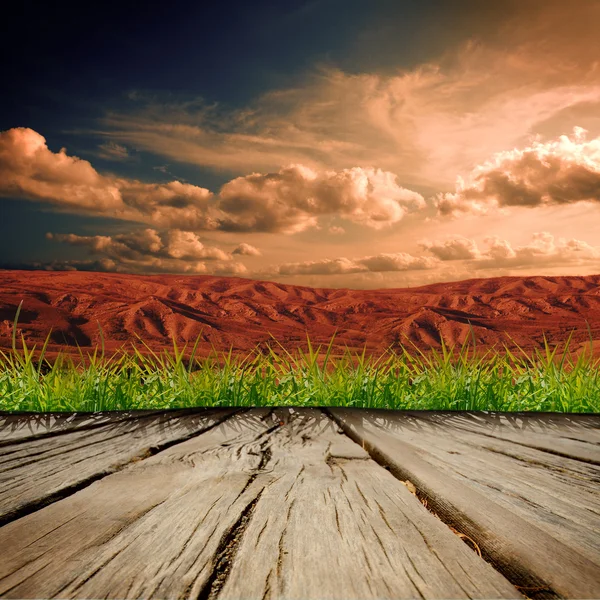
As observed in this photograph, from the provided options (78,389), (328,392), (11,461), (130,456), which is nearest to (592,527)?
(130,456)

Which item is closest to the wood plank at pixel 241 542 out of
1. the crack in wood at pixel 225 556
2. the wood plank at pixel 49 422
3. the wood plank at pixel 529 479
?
the crack in wood at pixel 225 556

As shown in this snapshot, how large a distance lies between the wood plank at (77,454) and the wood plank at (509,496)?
2.61 ft

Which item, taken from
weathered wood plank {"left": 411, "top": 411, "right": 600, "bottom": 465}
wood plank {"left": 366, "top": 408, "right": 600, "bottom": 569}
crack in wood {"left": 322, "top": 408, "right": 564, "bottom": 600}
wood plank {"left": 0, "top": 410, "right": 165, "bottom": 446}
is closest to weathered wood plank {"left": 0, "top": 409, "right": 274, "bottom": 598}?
crack in wood {"left": 322, "top": 408, "right": 564, "bottom": 600}

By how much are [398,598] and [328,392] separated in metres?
2.31

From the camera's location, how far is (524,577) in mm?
808

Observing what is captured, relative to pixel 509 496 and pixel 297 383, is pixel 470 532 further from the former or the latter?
pixel 297 383

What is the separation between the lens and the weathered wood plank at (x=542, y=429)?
1894mm

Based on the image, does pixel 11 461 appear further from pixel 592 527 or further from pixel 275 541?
pixel 592 527

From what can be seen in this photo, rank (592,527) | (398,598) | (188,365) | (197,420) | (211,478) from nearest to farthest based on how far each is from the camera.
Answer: (398,598)
(592,527)
(211,478)
(197,420)
(188,365)

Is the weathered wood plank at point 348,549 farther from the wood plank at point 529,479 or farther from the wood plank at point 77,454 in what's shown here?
the wood plank at point 77,454

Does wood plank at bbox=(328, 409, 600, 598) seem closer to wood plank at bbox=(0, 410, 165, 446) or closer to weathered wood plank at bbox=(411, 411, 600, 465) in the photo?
weathered wood plank at bbox=(411, 411, 600, 465)

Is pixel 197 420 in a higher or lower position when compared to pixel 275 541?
lower

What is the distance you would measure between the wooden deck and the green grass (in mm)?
1007

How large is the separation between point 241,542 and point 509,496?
71 centimetres
